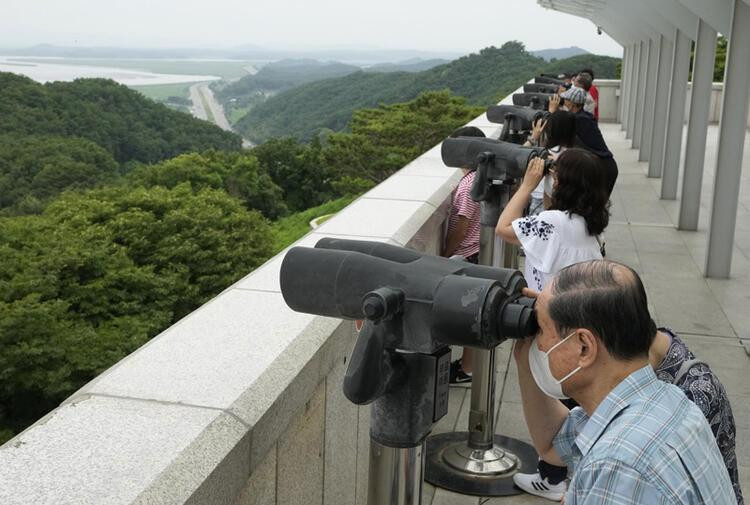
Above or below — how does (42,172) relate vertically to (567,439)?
below

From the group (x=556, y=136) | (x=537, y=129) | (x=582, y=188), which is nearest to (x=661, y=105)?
(x=537, y=129)

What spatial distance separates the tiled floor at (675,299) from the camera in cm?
538

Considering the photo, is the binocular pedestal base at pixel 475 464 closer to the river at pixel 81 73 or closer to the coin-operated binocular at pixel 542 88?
the coin-operated binocular at pixel 542 88

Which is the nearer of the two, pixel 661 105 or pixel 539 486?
pixel 539 486

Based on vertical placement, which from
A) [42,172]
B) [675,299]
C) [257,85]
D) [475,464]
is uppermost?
[475,464]

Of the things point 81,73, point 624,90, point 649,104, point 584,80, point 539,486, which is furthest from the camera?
point 81,73

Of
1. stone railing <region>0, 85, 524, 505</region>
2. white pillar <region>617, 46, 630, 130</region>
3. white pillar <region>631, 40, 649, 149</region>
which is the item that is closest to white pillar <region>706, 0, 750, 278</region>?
stone railing <region>0, 85, 524, 505</region>

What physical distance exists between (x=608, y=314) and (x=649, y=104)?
16.1m

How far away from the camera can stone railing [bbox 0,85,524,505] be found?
2037mm

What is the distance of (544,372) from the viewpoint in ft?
6.90

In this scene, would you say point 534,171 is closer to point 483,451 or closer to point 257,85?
point 483,451

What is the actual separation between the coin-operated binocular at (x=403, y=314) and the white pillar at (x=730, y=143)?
746 cm

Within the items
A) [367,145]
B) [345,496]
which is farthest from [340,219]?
[367,145]

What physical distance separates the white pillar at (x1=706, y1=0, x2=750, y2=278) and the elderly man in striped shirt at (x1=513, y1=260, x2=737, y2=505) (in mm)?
7294
